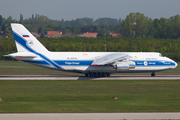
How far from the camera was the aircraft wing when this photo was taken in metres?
36.4

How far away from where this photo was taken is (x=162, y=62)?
135ft

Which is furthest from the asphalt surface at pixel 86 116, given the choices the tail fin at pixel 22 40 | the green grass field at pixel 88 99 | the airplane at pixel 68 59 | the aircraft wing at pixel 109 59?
the tail fin at pixel 22 40

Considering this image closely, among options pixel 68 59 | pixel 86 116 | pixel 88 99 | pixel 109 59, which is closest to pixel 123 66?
pixel 109 59

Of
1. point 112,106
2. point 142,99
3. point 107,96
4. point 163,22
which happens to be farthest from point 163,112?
point 163,22

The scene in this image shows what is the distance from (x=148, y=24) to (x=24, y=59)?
404ft

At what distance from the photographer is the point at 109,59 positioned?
1480 inches

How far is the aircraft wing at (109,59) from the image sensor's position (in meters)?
36.4

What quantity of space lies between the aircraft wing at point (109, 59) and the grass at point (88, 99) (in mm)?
7068

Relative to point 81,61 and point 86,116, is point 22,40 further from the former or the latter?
point 86,116

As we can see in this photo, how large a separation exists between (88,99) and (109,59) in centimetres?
1530

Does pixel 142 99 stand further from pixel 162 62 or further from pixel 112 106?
pixel 162 62

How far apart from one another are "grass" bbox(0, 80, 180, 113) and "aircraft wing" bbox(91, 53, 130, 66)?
23.2 ft

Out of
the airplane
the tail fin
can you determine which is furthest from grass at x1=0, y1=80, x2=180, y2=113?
the tail fin

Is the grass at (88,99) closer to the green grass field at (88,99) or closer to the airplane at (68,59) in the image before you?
the green grass field at (88,99)
